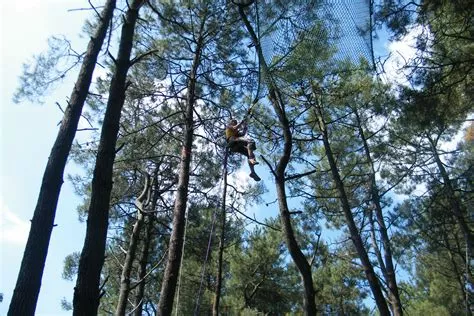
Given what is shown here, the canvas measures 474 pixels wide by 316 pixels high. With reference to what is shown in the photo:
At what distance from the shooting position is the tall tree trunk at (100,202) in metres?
3.07

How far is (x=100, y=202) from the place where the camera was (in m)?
3.54

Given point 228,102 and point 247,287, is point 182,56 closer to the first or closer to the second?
point 228,102

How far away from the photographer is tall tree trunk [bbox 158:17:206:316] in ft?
17.0

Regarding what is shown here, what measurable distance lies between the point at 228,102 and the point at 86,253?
477 centimetres

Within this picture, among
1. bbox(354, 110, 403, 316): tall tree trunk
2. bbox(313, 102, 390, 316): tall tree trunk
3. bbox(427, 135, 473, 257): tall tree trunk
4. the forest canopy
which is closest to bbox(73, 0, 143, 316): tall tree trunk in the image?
the forest canopy

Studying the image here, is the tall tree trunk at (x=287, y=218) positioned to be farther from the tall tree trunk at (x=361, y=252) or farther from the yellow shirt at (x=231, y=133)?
the tall tree trunk at (x=361, y=252)

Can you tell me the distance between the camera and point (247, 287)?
1385cm

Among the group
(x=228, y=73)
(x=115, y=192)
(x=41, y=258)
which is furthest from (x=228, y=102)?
(x=41, y=258)

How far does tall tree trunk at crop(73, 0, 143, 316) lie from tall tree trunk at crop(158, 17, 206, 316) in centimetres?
200

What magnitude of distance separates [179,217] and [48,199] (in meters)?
2.04

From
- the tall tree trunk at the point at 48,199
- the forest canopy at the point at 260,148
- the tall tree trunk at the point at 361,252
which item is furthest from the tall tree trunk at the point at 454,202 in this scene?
the tall tree trunk at the point at 48,199

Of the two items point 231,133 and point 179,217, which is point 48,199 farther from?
point 231,133

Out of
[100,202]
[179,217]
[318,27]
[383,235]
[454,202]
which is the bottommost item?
[100,202]

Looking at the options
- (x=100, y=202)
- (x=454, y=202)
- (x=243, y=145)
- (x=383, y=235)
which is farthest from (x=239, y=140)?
(x=454, y=202)
